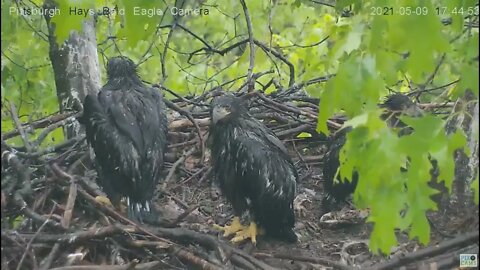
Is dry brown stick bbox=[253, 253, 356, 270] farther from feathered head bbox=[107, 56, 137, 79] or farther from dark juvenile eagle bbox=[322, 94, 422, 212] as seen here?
feathered head bbox=[107, 56, 137, 79]

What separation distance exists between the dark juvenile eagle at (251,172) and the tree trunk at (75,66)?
4.28 ft

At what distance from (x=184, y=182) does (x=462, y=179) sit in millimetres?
2391

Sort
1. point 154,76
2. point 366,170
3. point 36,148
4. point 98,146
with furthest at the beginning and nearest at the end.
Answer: point 154,76 < point 98,146 < point 36,148 < point 366,170

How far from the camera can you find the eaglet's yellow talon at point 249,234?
17.6ft

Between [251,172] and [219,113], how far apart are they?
48 cm

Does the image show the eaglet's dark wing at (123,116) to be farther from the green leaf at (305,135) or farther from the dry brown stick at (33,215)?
the green leaf at (305,135)

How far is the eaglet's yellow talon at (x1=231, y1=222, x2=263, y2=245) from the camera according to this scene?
5371 millimetres

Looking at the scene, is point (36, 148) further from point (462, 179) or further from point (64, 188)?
point (462, 179)

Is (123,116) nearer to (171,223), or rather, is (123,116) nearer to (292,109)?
(171,223)

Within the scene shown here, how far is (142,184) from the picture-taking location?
546cm

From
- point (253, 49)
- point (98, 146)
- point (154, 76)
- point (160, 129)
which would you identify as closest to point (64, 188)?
point (98, 146)

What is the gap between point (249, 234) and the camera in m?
5.41

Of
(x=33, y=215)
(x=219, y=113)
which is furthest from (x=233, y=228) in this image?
(x=33, y=215)

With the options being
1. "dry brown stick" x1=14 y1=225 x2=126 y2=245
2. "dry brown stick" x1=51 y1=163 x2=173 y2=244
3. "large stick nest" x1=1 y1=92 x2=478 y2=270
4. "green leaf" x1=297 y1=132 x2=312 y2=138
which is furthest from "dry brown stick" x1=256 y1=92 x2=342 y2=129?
"dry brown stick" x1=14 y1=225 x2=126 y2=245
